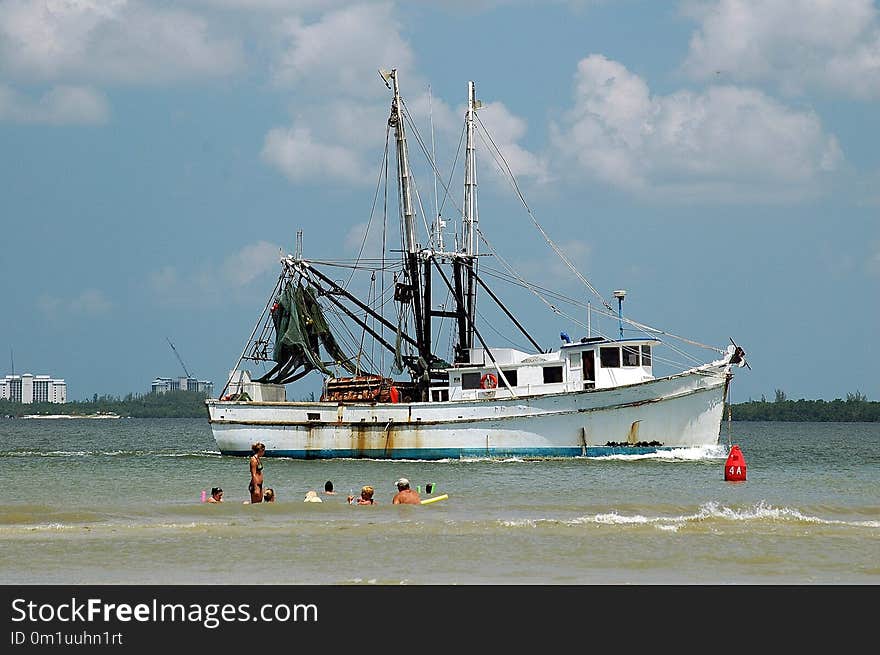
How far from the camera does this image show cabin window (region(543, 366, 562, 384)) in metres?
41.6

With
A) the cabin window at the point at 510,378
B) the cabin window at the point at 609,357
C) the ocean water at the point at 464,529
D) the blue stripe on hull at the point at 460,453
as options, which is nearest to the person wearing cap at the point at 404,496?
the ocean water at the point at 464,529

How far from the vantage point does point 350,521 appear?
23.3 meters

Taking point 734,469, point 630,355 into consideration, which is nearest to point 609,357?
point 630,355

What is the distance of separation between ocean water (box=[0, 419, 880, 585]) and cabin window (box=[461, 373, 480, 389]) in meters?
4.49

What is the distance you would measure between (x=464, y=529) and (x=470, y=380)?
21398mm

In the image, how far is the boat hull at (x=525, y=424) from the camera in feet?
135

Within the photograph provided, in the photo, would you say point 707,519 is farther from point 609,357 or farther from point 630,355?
point 630,355

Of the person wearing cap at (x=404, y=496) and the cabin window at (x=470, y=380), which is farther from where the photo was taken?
the cabin window at (x=470, y=380)

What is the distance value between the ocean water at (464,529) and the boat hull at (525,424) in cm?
224

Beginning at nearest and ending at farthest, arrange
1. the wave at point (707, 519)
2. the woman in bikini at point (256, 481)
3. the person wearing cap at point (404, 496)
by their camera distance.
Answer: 1. the wave at point (707, 519)
2. the woman in bikini at point (256, 481)
3. the person wearing cap at point (404, 496)

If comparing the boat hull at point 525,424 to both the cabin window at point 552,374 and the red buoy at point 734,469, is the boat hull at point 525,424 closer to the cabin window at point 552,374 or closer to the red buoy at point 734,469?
the cabin window at point 552,374

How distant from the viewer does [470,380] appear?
141ft

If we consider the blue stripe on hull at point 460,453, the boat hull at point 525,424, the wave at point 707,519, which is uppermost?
the boat hull at point 525,424
